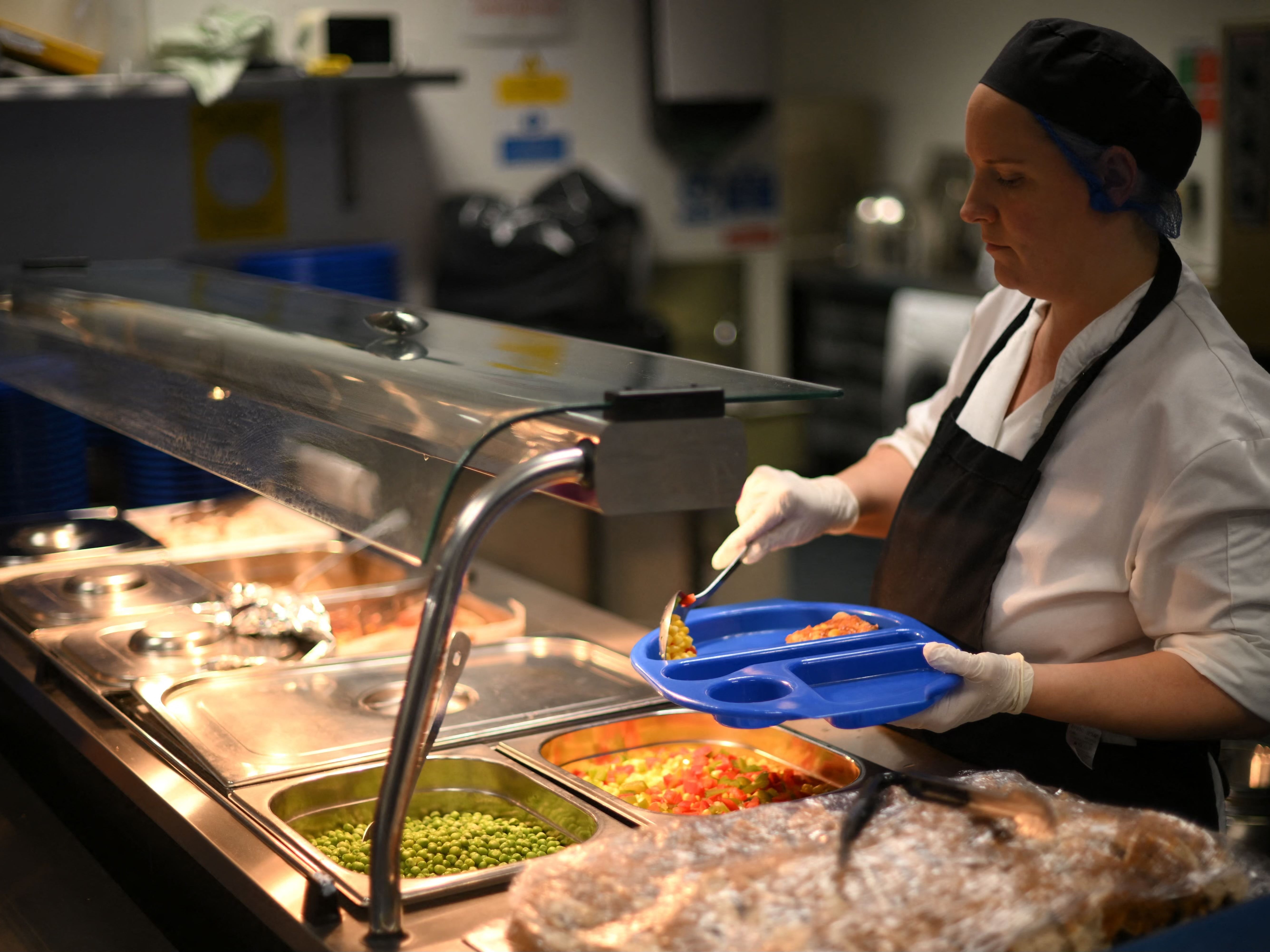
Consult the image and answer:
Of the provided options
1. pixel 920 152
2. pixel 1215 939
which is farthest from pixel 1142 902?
pixel 920 152

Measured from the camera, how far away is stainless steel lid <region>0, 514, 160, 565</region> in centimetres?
270

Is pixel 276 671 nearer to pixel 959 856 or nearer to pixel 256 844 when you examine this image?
pixel 256 844

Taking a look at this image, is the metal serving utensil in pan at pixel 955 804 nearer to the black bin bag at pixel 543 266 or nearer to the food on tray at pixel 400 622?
the food on tray at pixel 400 622

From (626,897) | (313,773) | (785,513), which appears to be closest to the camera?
(626,897)

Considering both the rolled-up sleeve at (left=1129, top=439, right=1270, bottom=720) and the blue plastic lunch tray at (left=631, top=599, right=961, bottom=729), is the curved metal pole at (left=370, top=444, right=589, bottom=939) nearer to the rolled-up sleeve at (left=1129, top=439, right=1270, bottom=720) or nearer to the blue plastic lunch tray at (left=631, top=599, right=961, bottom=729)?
the blue plastic lunch tray at (left=631, top=599, right=961, bottom=729)

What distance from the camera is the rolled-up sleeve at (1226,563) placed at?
1.45 meters

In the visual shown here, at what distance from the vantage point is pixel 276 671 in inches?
79.8

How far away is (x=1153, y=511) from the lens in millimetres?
1507

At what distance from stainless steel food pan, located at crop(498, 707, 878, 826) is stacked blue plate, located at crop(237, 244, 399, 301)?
250cm

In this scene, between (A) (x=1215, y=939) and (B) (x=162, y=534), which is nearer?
(A) (x=1215, y=939)

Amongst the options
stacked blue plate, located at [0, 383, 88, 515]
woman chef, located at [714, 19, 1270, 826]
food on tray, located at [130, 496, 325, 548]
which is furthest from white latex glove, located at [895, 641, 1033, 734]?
stacked blue plate, located at [0, 383, 88, 515]

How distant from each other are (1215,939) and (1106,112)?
35.3 inches

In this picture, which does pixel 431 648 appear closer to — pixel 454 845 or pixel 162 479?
pixel 454 845

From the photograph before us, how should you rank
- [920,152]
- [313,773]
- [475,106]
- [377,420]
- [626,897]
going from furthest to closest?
[920,152] → [475,106] → [313,773] → [377,420] → [626,897]
